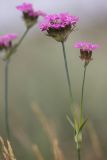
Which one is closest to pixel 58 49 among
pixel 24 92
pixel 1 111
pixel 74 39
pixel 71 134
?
pixel 74 39

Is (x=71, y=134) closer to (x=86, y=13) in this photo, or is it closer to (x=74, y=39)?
(x=74, y=39)

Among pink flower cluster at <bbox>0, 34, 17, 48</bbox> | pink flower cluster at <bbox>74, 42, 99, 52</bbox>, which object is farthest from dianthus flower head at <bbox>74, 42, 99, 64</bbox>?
pink flower cluster at <bbox>0, 34, 17, 48</bbox>

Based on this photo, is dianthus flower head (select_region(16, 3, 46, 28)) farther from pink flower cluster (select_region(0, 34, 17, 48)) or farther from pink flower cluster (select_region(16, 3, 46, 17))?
pink flower cluster (select_region(0, 34, 17, 48))

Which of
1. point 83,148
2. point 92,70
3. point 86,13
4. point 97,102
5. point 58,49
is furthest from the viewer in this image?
point 86,13

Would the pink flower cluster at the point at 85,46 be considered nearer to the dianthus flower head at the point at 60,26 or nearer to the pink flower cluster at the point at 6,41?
the dianthus flower head at the point at 60,26

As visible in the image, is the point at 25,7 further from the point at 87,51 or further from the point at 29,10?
the point at 87,51

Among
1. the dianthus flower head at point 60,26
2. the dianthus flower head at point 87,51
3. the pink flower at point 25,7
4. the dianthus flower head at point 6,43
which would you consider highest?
the dianthus flower head at point 60,26

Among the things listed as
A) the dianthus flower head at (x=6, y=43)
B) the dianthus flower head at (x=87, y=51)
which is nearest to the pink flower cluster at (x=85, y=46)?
the dianthus flower head at (x=87, y=51)

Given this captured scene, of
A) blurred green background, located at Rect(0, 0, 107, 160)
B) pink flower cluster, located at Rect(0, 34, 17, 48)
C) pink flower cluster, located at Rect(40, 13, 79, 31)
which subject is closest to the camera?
pink flower cluster, located at Rect(40, 13, 79, 31)
